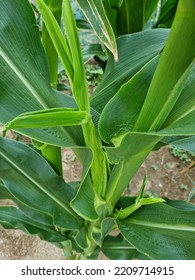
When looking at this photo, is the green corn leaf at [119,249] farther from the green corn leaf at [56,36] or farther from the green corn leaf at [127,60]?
the green corn leaf at [56,36]

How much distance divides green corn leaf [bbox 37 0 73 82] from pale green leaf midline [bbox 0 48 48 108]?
0.40 ft

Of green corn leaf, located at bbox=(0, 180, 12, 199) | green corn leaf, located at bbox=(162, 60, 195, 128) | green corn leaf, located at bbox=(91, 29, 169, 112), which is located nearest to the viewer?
green corn leaf, located at bbox=(162, 60, 195, 128)

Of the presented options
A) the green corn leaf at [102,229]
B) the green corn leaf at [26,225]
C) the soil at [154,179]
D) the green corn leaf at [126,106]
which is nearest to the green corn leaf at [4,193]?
the green corn leaf at [26,225]

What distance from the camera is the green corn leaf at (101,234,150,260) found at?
2.51 feet

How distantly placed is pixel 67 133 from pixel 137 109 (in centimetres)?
12

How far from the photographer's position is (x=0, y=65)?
1.68 ft

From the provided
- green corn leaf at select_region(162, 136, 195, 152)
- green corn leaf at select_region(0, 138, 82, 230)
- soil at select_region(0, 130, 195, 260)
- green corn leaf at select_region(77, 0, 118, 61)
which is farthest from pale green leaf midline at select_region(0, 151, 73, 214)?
soil at select_region(0, 130, 195, 260)

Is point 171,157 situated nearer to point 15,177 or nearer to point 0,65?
point 15,177

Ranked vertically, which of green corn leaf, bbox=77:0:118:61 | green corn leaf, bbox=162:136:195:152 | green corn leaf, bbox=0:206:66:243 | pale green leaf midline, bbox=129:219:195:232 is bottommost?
green corn leaf, bbox=0:206:66:243

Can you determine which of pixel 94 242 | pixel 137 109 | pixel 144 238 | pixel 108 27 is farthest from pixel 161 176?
pixel 108 27

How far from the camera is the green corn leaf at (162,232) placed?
572 millimetres

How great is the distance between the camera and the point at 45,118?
0.37m

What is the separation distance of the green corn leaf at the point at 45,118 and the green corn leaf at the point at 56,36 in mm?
55

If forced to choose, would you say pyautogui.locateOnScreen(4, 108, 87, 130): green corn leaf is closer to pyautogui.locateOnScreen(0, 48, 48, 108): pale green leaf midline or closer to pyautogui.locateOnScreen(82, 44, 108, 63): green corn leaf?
pyautogui.locateOnScreen(0, 48, 48, 108): pale green leaf midline
